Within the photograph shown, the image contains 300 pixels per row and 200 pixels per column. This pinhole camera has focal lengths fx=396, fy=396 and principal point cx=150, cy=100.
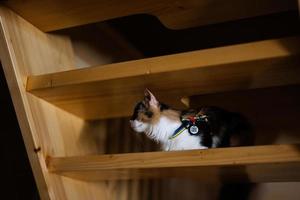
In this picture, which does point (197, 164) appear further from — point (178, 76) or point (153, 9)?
point (153, 9)

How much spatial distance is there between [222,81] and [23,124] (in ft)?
1.36

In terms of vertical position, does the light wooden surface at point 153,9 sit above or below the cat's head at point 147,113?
above

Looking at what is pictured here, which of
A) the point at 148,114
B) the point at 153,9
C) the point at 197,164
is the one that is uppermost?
the point at 153,9

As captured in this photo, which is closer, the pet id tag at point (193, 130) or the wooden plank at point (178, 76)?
the wooden plank at point (178, 76)

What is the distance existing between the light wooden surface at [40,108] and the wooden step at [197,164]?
3cm

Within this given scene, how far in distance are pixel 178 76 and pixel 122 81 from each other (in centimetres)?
11

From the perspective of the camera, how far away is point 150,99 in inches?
33.3

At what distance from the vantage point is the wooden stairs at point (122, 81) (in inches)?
26.6

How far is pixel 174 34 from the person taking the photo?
122 cm

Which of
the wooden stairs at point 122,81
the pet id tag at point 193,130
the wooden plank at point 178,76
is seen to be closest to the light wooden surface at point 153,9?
the wooden stairs at point 122,81

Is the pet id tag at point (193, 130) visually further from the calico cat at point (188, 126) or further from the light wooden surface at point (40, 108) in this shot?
the light wooden surface at point (40, 108)

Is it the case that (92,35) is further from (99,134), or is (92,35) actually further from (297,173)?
(297,173)

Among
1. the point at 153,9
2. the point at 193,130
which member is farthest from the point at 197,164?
the point at 153,9

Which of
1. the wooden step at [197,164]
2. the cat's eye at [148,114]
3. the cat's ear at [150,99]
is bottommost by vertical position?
the wooden step at [197,164]
